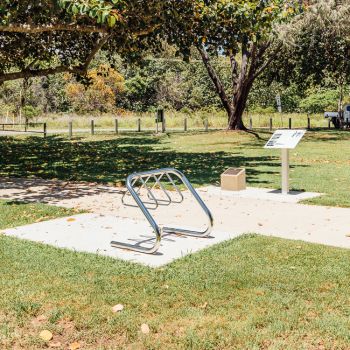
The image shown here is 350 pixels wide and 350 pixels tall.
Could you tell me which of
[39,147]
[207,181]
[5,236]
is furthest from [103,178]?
[39,147]

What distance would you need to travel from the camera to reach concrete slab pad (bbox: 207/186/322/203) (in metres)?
9.90

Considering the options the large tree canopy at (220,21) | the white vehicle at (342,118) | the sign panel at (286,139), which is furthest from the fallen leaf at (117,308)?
the white vehicle at (342,118)

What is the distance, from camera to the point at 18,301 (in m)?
4.71

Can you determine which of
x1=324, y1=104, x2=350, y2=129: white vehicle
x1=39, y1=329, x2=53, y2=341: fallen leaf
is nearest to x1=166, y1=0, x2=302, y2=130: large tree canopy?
x1=39, y1=329, x2=53, y2=341: fallen leaf

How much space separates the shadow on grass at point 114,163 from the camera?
13.7m

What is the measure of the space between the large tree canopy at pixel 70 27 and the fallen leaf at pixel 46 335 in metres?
6.46

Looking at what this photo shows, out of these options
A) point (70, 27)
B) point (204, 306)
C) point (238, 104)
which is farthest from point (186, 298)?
point (238, 104)

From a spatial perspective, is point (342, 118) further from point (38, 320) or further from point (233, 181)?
point (38, 320)

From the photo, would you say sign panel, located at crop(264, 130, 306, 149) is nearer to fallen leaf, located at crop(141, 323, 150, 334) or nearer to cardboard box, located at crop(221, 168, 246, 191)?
cardboard box, located at crop(221, 168, 246, 191)

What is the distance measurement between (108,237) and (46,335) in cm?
290

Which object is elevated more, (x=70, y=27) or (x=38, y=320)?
(x=70, y=27)

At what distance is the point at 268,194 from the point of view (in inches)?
410

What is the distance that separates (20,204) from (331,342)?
6.62m

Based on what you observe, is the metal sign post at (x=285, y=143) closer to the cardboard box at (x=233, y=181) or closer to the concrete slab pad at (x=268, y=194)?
the concrete slab pad at (x=268, y=194)
